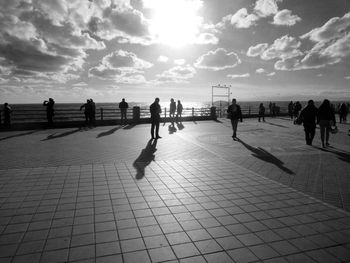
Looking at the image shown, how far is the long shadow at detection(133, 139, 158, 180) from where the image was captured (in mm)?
7336

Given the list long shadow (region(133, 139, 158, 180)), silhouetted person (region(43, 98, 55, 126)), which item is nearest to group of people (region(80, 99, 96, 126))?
silhouetted person (region(43, 98, 55, 126))

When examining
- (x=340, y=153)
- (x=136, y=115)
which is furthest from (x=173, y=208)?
(x=136, y=115)

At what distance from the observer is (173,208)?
16.2ft

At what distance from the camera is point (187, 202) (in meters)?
5.21

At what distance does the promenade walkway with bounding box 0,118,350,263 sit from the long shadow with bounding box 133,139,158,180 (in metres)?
0.05

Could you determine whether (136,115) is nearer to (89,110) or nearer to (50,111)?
(89,110)

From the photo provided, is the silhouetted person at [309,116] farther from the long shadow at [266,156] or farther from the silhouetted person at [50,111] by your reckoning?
the silhouetted person at [50,111]

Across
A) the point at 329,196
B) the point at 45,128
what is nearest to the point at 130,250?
the point at 329,196

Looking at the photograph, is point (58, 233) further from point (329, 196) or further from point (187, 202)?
point (329, 196)

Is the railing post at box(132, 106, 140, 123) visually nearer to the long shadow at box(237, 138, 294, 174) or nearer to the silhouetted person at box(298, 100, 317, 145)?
the long shadow at box(237, 138, 294, 174)

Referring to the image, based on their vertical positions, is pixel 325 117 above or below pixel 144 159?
above

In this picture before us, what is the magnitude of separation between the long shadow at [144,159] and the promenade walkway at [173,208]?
0.15 feet

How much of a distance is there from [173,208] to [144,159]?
411cm

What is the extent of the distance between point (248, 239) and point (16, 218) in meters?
3.53
